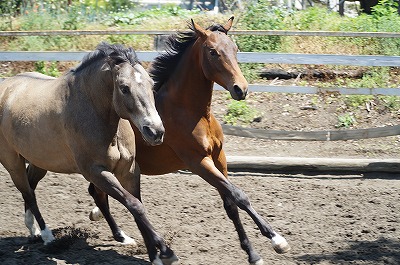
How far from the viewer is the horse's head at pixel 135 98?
4926 mm

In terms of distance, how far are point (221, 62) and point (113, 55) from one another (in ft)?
2.90

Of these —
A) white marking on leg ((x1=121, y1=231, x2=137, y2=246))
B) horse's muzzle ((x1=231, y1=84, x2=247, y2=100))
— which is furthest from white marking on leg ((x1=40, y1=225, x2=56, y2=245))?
horse's muzzle ((x1=231, y1=84, x2=247, y2=100))

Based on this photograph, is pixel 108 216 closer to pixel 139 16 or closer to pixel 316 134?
pixel 316 134

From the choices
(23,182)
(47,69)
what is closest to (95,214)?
(23,182)

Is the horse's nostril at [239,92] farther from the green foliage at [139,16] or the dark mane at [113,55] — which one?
the green foliage at [139,16]

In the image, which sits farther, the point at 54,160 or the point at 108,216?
the point at 108,216

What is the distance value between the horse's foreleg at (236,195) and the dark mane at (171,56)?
→ 0.91 metres

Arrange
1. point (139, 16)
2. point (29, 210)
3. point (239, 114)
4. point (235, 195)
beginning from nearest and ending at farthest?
1. point (235, 195)
2. point (29, 210)
3. point (239, 114)
4. point (139, 16)

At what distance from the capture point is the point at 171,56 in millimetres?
6141

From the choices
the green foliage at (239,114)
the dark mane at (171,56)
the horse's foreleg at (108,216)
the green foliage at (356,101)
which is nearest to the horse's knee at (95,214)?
the horse's foreleg at (108,216)

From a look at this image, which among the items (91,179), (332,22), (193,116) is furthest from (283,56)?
(91,179)

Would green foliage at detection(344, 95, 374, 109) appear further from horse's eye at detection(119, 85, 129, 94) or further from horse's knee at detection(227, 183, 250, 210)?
horse's eye at detection(119, 85, 129, 94)

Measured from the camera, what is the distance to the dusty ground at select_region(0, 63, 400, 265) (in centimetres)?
577

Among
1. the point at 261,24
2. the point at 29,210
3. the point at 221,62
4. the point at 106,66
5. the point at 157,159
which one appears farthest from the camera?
the point at 261,24
